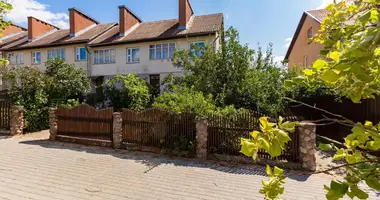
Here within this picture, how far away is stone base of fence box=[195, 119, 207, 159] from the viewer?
7.31 m

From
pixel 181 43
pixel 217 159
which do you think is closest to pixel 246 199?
pixel 217 159

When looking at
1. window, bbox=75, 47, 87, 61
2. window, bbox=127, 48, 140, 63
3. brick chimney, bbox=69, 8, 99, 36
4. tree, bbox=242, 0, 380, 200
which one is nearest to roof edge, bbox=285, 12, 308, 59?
window, bbox=127, 48, 140, 63

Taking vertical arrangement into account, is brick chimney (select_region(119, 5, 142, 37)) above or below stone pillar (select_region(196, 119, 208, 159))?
above

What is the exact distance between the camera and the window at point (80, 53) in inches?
843

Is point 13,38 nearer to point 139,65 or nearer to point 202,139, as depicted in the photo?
point 139,65

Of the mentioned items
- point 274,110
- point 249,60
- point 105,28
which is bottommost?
point 274,110

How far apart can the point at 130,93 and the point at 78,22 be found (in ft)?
51.9

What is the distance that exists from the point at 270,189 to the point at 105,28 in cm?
2574

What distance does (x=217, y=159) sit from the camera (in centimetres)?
723

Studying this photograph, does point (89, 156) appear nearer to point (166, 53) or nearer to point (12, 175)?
point (12, 175)

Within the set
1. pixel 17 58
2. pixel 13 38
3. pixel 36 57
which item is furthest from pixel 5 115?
pixel 13 38

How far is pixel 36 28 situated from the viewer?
24.3 metres

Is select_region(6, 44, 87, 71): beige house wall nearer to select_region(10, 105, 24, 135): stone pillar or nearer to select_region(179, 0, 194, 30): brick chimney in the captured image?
select_region(179, 0, 194, 30): brick chimney

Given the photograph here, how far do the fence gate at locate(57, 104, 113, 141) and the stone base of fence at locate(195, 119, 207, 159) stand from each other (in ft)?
11.9
